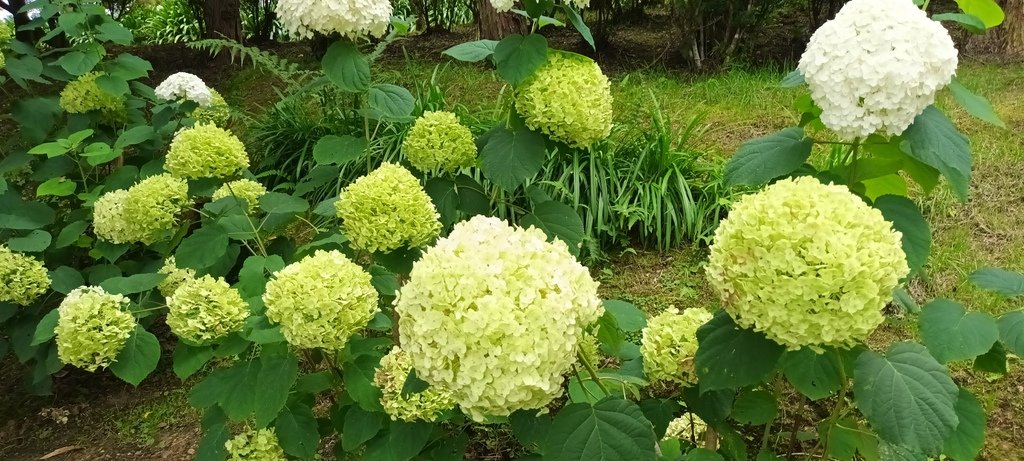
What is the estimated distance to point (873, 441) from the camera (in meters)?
1.52

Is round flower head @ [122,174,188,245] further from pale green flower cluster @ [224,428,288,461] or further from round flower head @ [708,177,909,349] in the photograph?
round flower head @ [708,177,909,349]

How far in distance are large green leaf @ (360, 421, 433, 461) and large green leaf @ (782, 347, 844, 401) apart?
2.66ft

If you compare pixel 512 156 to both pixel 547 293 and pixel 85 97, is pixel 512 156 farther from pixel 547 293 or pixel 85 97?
pixel 85 97

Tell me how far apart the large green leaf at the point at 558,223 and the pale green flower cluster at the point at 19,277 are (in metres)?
2.01

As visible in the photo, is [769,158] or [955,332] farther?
[769,158]

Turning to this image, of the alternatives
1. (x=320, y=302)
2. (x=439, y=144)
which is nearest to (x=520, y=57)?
(x=439, y=144)

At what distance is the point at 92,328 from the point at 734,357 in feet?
5.60

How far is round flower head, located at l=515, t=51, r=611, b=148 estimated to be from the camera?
1.58 meters

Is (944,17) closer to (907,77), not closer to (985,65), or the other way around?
(907,77)

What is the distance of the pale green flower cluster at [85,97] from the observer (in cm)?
301

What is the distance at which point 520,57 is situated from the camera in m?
1.56

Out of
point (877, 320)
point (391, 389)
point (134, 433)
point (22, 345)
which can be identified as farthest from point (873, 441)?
point (22, 345)

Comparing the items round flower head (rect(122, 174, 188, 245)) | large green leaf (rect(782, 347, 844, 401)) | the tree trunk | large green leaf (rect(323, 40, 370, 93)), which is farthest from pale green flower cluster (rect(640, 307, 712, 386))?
the tree trunk

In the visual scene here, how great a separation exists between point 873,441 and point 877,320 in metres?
0.60
